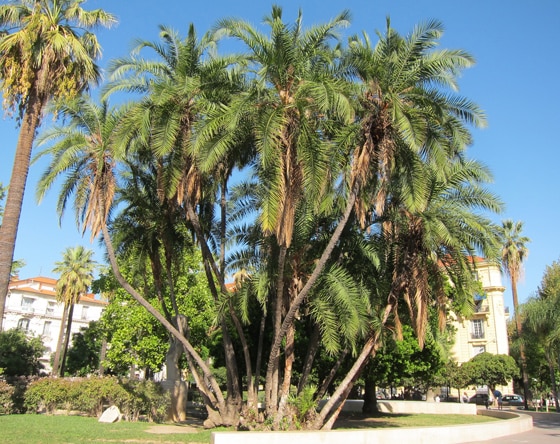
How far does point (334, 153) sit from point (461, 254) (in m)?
6.01

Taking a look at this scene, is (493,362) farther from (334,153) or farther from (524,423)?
(334,153)

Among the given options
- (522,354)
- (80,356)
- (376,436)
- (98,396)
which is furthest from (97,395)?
(80,356)

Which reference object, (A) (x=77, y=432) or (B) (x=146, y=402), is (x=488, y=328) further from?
(A) (x=77, y=432)

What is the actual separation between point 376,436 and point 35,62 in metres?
16.8

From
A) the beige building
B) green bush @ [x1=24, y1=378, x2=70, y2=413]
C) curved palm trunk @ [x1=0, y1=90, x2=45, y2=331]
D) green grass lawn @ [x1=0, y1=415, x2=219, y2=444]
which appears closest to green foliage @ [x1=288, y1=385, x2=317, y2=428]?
green grass lawn @ [x1=0, y1=415, x2=219, y2=444]

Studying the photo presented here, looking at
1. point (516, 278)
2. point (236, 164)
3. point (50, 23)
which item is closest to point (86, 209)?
point (236, 164)

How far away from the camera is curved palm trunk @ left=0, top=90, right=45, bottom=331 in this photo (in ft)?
53.2

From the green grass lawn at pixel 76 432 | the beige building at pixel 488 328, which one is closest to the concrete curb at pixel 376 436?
the green grass lawn at pixel 76 432

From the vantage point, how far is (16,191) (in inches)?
658

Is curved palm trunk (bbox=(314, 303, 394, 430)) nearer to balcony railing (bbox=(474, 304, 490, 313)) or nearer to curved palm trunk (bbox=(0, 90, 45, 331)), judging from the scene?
curved palm trunk (bbox=(0, 90, 45, 331))

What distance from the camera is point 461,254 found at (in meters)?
16.8

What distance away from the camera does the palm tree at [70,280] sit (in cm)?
4062

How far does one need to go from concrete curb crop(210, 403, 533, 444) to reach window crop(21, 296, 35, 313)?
2297 inches

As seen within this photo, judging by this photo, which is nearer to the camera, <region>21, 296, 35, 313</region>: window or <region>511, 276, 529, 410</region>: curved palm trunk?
<region>511, 276, 529, 410</region>: curved palm trunk
